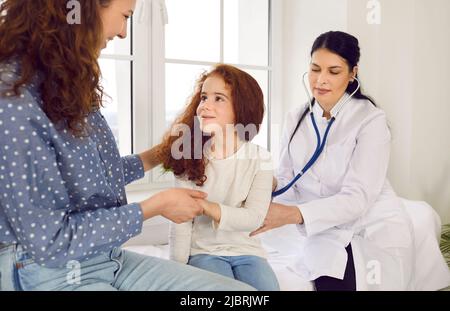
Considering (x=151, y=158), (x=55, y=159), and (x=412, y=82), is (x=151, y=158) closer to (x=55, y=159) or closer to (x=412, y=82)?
(x=55, y=159)

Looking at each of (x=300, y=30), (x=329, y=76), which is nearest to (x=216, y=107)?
(x=329, y=76)

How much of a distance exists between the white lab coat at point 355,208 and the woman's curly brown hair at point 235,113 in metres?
0.26

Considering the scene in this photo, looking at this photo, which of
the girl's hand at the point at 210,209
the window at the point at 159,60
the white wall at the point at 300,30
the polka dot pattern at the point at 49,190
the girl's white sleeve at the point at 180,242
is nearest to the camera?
the polka dot pattern at the point at 49,190

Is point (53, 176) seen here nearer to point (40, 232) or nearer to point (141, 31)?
point (40, 232)

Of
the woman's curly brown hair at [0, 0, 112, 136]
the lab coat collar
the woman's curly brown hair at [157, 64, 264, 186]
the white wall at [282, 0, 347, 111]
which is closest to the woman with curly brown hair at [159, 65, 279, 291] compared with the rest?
the woman's curly brown hair at [157, 64, 264, 186]

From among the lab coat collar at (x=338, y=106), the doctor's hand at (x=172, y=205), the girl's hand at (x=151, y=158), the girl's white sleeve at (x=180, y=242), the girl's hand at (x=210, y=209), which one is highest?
the lab coat collar at (x=338, y=106)

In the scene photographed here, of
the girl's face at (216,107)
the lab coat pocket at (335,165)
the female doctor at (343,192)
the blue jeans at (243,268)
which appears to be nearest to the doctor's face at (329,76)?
the female doctor at (343,192)

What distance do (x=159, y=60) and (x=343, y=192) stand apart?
81cm

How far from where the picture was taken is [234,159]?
119 centimetres

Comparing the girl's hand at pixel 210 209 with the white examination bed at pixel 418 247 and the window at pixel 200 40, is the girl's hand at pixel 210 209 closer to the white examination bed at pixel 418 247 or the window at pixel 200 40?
the white examination bed at pixel 418 247

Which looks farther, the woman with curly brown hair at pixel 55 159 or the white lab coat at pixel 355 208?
the white lab coat at pixel 355 208

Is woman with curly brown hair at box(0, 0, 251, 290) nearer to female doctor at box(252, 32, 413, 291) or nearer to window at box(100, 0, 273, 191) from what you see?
female doctor at box(252, 32, 413, 291)

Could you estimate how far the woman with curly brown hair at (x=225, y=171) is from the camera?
1.13m
